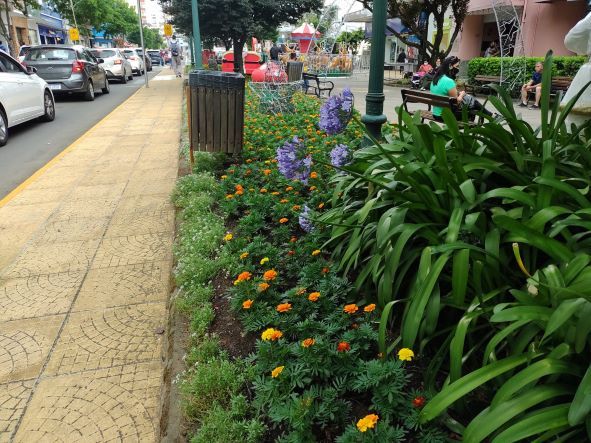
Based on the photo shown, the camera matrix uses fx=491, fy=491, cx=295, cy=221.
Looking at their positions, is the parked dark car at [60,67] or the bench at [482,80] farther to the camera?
the bench at [482,80]

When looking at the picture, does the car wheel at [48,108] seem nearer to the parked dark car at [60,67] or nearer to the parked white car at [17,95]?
the parked white car at [17,95]

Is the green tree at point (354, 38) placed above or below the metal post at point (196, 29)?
above

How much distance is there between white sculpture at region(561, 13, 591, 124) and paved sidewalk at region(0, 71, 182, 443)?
3157 millimetres

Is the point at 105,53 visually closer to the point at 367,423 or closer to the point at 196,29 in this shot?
the point at 196,29

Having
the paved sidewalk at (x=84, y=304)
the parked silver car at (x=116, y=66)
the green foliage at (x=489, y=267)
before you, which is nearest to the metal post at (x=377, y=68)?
the green foliage at (x=489, y=267)

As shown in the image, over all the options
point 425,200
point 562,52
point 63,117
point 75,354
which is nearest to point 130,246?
point 75,354

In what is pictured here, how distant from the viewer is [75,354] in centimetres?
278

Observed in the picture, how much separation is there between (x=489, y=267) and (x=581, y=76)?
2.17 meters

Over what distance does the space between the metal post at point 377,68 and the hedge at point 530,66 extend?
34.6ft

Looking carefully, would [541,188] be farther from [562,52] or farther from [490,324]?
[562,52]

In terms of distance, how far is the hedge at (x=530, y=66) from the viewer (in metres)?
14.2

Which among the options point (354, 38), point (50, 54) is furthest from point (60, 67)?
point (354, 38)

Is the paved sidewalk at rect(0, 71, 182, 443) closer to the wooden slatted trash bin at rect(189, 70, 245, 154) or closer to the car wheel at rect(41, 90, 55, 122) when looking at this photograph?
the wooden slatted trash bin at rect(189, 70, 245, 154)

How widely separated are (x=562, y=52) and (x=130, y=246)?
1840 centimetres
